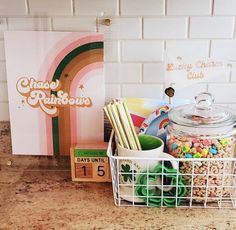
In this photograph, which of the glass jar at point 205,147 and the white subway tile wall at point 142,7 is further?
the white subway tile wall at point 142,7

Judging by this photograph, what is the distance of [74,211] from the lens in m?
0.97

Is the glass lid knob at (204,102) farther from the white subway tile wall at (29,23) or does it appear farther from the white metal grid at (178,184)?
the white subway tile wall at (29,23)

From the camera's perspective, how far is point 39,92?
3.84 ft

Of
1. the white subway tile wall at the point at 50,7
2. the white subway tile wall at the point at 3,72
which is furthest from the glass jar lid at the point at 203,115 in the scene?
the white subway tile wall at the point at 3,72

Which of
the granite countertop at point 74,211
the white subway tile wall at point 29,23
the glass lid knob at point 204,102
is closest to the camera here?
the granite countertop at point 74,211

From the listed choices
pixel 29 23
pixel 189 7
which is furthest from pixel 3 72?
pixel 189 7

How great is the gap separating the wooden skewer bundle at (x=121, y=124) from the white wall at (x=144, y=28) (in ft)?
0.60

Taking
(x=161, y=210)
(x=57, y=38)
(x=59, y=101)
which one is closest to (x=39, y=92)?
(x=59, y=101)

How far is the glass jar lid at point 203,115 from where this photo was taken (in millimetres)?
965

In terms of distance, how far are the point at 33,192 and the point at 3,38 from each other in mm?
473

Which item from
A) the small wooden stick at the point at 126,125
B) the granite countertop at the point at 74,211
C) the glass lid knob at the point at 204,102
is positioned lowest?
the granite countertop at the point at 74,211

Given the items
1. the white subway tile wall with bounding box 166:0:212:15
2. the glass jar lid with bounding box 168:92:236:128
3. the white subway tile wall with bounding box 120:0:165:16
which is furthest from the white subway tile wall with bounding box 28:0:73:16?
the glass jar lid with bounding box 168:92:236:128

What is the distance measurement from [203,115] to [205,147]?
9cm

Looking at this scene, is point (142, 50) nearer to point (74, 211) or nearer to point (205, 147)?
point (205, 147)
